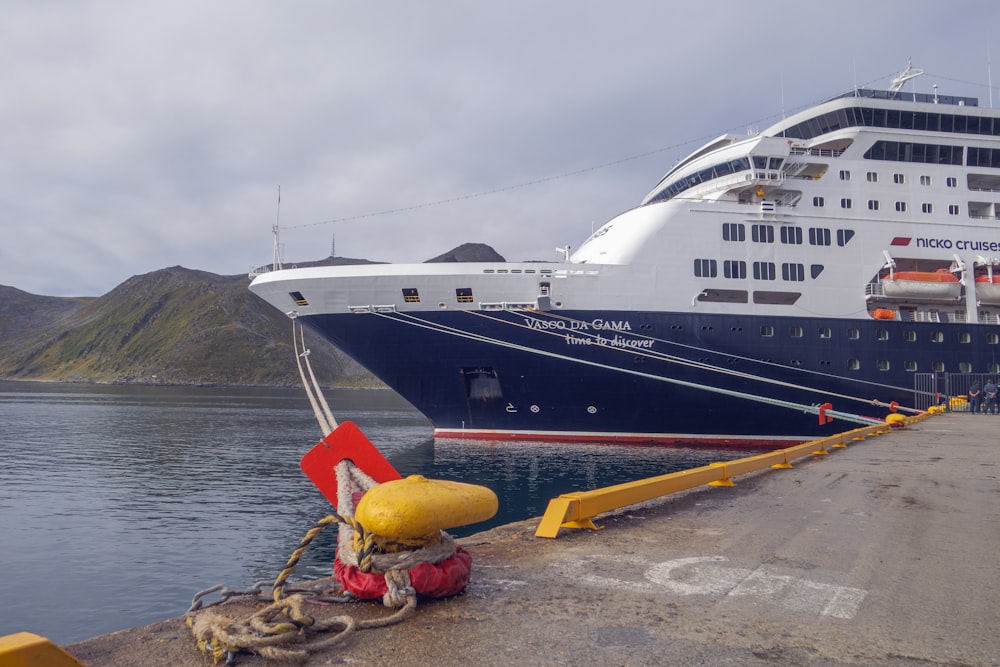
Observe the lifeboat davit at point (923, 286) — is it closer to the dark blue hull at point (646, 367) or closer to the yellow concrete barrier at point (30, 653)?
the dark blue hull at point (646, 367)

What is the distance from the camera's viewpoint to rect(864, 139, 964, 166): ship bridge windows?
2597 cm

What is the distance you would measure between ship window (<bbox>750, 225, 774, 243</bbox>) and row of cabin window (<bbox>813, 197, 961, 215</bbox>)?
2.59 m

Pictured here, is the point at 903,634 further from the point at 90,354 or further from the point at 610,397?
the point at 90,354

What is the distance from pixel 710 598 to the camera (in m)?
4.39

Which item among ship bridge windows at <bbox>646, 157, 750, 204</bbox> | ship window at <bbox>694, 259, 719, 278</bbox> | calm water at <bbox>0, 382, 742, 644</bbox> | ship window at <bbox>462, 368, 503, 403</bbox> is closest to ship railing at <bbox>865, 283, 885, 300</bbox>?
ship window at <bbox>694, 259, 719, 278</bbox>

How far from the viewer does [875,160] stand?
25.8m

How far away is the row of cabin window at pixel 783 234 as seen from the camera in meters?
23.8

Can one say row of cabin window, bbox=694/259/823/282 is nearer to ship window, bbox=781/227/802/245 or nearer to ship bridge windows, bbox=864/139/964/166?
ship window, bbox=781/227/802/245

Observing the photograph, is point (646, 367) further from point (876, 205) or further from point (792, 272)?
point (876, 205)

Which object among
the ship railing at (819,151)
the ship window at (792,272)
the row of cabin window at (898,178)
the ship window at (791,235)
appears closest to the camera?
the ship window at (792,272)

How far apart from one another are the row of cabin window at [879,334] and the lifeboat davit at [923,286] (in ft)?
4.37

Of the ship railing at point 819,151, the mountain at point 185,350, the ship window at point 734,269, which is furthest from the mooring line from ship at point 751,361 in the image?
the mountain at point 185,350

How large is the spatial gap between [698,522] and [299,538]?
8.12 m

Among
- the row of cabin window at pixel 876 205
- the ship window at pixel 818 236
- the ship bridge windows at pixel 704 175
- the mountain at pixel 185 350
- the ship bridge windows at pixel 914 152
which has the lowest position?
the mountain at pixel 185 350
